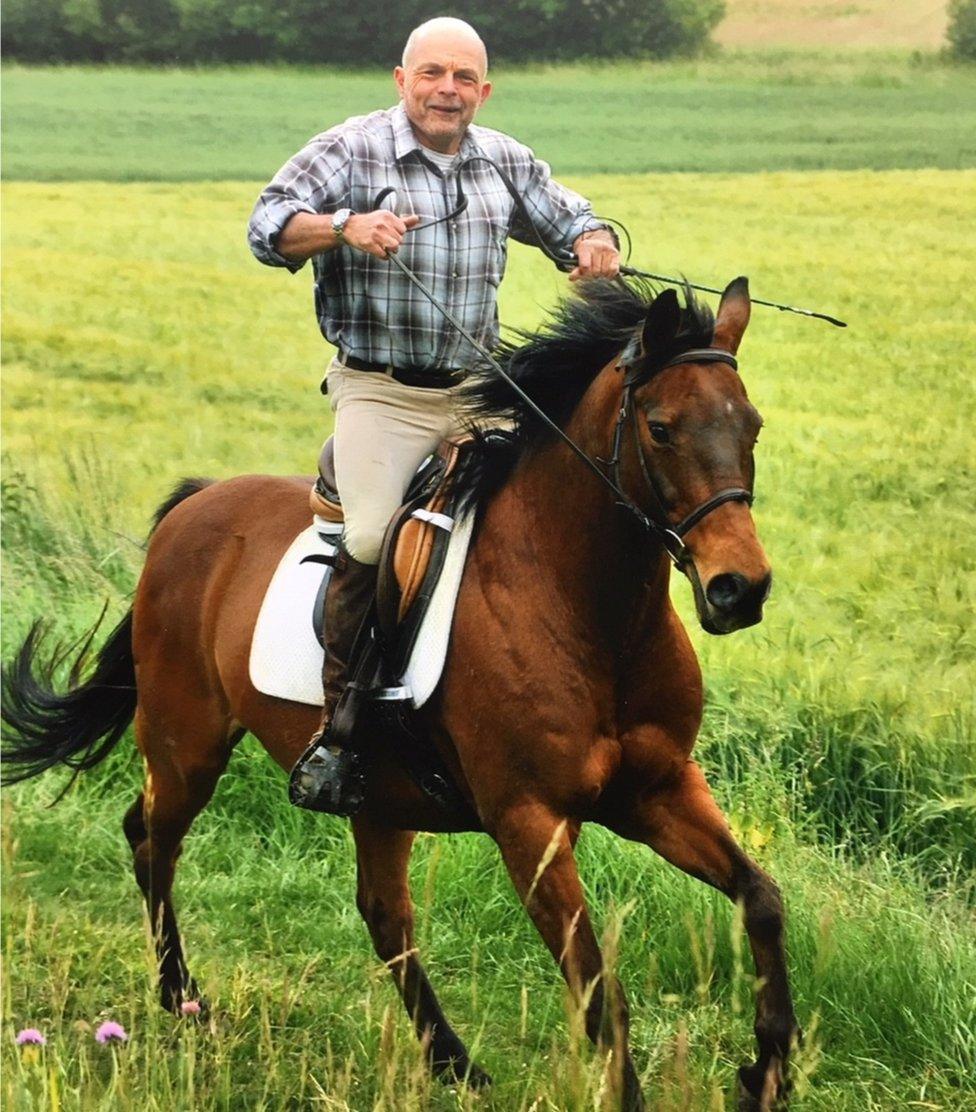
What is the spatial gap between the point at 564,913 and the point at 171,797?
Result: 1.96 metres

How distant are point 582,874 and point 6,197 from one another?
21.5ft

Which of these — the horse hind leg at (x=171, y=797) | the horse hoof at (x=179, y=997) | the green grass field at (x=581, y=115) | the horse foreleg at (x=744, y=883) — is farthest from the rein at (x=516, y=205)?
the green grass field at (x=581, y=115)

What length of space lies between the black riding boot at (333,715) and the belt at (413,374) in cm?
52

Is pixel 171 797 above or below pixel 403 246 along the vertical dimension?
below

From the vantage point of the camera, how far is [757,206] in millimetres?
8367

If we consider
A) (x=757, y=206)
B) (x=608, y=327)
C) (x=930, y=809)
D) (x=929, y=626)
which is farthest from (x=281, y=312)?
(x=608, y=327)

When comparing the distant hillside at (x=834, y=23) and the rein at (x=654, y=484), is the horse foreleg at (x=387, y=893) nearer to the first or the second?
the rein at (x=654, y=484)

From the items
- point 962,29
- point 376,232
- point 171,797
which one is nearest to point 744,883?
point 376,232

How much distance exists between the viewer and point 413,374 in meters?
4.61

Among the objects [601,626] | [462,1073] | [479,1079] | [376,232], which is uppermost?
[376,232]

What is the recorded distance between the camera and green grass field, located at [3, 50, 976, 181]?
7.82 meters

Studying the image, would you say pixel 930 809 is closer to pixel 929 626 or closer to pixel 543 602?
pixel 929 626

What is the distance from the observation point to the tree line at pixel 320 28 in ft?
27.9

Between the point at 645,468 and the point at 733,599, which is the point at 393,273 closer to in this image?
the point at 645,468
